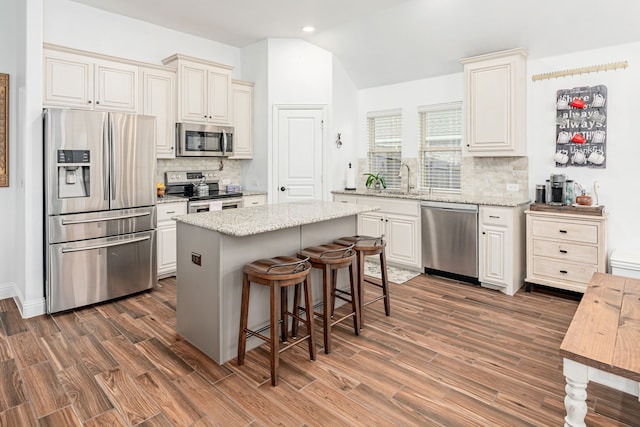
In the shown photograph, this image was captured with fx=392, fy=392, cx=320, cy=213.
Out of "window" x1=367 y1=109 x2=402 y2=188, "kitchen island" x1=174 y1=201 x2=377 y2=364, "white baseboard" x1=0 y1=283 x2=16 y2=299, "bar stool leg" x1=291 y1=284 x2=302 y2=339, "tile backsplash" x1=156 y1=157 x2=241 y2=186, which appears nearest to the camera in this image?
"kitchen island" x1=174 y1=201 x2=377 y2=364

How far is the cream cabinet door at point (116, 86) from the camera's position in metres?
4.13

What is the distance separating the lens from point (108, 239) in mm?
3777

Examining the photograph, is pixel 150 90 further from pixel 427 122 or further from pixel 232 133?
pixel 427 122

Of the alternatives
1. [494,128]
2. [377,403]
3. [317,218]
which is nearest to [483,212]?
[494,128]

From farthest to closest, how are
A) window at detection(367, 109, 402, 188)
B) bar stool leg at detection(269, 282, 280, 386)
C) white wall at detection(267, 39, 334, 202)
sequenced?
window at detection(367, 109, 402, 188)
white wall at detection(267, 39, 334, 202)
bar stool leg at detection(269, 282, 280, 386)

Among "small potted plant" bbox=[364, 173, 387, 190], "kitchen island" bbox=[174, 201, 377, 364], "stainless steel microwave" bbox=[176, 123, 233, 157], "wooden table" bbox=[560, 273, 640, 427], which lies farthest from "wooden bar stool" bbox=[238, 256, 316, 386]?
"small potted plant" bbox=[364, 173, 387, 190]

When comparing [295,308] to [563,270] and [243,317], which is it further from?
[563,270]

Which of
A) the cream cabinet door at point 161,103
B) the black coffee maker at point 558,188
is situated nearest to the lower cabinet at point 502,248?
the black coffee maker at point 558,188

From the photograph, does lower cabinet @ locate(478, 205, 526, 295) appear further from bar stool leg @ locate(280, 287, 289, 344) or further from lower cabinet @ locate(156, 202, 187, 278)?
lower cabinet @ locate(156, 202, 187, 278)

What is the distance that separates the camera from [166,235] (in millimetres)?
4465

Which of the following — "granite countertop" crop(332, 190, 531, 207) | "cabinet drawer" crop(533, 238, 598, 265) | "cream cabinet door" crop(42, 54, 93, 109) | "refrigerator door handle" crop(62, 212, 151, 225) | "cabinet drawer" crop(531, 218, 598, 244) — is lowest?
"cabinet drawer" crop(533, 238, 598, 265)

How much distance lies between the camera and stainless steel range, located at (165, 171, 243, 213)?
4688 millimetres

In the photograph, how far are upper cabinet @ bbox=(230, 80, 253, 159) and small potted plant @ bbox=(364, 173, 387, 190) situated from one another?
1765 millimetres

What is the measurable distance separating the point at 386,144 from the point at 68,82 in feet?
13.2
